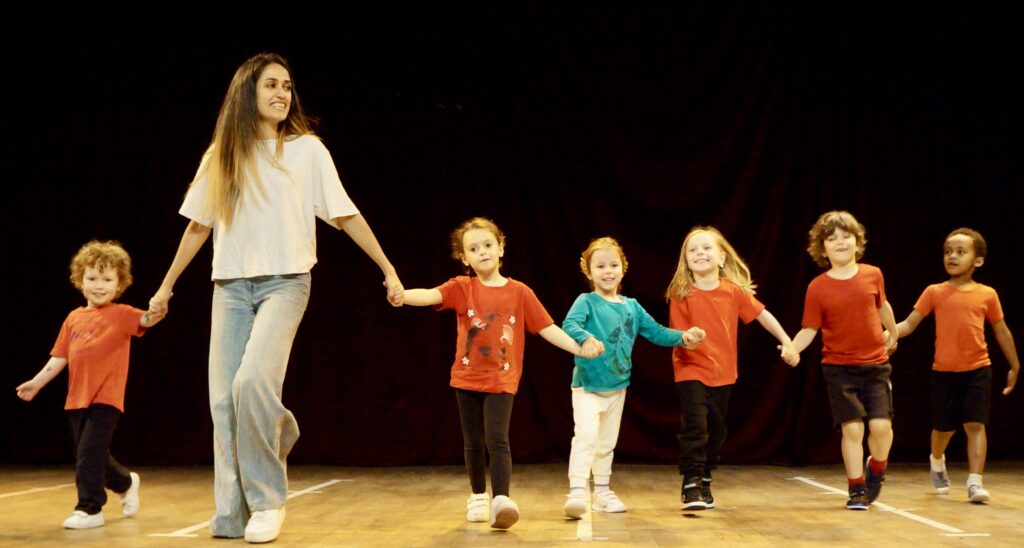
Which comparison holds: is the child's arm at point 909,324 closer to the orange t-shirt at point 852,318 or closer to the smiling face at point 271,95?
the orange t-shirt at point 852,318

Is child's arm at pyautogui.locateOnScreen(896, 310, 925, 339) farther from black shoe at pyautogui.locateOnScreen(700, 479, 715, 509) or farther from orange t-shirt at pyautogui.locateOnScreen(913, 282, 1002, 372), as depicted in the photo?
black shoe at pyautogui.locateOnScreen(700, 479, 715, 509)

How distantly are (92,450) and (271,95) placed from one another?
1.56 meters

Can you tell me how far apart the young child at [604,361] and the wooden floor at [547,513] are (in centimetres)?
26

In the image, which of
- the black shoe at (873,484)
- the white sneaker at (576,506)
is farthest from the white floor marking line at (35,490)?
the black shoe at (873,484)

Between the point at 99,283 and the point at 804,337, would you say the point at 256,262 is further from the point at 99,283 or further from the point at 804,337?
the point at 804,337

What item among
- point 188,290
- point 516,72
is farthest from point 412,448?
point 516,72

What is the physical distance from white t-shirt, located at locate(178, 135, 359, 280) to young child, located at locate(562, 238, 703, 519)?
4.19ft

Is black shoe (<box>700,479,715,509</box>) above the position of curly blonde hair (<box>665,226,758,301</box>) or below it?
below

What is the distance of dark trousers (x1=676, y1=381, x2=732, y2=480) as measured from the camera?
411cm

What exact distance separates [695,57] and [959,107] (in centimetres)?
184

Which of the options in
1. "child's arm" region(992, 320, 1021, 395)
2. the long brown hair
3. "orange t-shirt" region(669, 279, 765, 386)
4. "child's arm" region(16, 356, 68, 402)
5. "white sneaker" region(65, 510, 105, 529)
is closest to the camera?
the long brown hair

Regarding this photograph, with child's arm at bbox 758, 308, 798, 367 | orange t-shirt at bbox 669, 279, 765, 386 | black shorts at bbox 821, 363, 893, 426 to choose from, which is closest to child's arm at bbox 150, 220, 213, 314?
orange t-shirt at bbox 669, 279, 765, 386

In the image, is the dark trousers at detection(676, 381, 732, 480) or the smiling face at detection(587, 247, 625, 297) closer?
the dark trousers at detection(676, 381, 732, 480)

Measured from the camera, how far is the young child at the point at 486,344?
3750 millimetres
